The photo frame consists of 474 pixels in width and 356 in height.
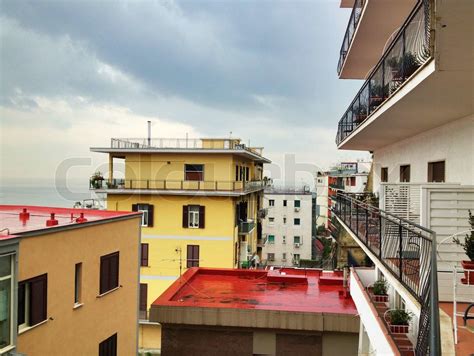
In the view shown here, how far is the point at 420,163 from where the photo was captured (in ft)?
31.4

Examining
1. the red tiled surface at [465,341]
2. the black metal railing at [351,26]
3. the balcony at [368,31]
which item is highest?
the black metal railing at [351,26]

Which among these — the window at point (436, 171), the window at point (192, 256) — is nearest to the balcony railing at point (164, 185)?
the window at point (192, 256)

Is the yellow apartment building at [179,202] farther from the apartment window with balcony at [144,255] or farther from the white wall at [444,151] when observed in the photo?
the white wall at [444,151]

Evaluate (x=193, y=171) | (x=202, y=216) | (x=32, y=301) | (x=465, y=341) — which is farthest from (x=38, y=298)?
(x=193, y=171)

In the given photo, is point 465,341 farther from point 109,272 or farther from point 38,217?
point 38,217

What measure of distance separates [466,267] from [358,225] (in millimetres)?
5009

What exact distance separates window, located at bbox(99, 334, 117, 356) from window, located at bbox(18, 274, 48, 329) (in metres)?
2.79

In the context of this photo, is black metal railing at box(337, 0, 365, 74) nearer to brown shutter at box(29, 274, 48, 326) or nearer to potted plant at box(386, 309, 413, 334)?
potted plant at box(386, 309, 413, 334)

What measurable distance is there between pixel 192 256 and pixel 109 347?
1504 centimetres

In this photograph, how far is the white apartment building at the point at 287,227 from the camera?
178ft

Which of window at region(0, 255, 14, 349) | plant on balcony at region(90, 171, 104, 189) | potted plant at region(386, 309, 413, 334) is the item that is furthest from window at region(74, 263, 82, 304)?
plant on balcony at region(90, 171, 104, 189)

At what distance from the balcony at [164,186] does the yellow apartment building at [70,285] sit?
13.2 meters

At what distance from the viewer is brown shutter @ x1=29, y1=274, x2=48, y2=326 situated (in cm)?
805

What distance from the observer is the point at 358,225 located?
989 cm
